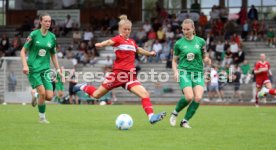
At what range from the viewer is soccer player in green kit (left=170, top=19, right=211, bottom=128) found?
13773mm

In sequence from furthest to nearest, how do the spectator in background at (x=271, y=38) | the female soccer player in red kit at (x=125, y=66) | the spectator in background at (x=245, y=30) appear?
the spectator in background at (x=245, y=30) < the spectator in background at (x=271, y=38) < the female soccer player in red kit at (x=125, y=66)

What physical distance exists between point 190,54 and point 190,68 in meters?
0.30

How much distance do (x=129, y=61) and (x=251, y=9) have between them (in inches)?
979

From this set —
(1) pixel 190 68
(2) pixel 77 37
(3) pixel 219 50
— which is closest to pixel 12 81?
(2) pixel 77 37

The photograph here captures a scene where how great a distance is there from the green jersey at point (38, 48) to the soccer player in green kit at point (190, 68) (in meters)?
2.88

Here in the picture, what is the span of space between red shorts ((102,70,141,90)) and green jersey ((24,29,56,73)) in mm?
1754

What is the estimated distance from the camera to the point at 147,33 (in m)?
38.0

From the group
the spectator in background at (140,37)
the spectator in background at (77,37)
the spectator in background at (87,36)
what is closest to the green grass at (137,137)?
the spectator in background at (140,37)

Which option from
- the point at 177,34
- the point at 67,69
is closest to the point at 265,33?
the point at 177,34

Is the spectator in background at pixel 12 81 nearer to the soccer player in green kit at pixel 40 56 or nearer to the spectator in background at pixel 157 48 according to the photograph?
the spectator in background at pixel 157 48

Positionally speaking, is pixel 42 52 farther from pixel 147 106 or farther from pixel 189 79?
pixel 189 79

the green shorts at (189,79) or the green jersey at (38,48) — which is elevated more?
the green jersey at (38,48)

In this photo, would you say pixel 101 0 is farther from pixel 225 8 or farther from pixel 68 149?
pixel 68 149

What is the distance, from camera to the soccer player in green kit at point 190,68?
1377 cm
